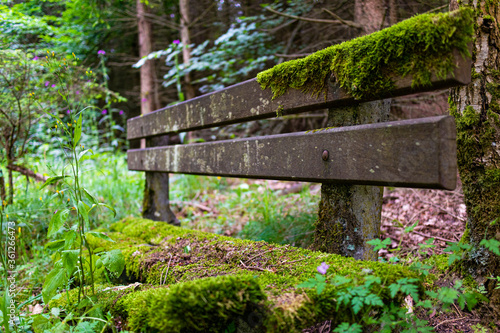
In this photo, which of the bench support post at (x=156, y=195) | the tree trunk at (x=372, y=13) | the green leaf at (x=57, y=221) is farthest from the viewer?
the bench support post at (x=156, y=195)

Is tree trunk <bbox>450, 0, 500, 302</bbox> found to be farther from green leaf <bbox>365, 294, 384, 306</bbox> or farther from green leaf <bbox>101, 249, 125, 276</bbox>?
green leaf <bbox>101, 249, 125, 276</bbox>

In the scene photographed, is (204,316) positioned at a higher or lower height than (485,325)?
higher

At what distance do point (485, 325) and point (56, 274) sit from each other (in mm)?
2102

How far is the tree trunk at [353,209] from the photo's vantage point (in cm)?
168

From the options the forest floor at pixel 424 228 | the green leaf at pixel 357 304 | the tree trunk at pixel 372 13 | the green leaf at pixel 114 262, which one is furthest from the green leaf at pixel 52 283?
the tree trunk at pixel 372 13

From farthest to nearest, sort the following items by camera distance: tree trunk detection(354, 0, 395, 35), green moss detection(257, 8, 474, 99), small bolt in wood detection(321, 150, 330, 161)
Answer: tree trunk detection(354, 0, 395, 35)
small bolt in wood detection(321, 150, 330, 161)
green moss detection(257, 8, 474, 99)

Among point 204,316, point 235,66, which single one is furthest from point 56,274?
point 235,66

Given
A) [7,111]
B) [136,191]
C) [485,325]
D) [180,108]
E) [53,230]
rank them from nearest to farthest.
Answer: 1. [53,230]
2. [485,325]
3. [180,108]
4. [7,111]
5. [136,191]

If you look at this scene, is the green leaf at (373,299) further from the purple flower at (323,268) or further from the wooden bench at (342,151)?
the wooden bench at (342,151)

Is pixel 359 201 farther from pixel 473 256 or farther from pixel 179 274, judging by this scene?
pixel 179 274

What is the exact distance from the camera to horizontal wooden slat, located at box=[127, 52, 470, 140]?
128cm

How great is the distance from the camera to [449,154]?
117 cm

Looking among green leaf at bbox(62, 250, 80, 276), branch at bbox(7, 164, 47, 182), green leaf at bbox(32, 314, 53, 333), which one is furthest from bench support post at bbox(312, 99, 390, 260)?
branch at bbox(7, 164, 47, 182)

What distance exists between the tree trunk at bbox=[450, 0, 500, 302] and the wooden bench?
51 cm
